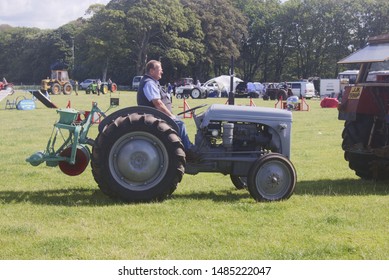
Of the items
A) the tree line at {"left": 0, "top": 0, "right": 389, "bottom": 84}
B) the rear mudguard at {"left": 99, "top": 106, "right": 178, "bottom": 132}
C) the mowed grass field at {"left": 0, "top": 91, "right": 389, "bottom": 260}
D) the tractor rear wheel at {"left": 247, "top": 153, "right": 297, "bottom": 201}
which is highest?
the tree line at {"left": 0, "top": 0, "right": 389, "bottom": 84}

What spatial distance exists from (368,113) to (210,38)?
5987 cm

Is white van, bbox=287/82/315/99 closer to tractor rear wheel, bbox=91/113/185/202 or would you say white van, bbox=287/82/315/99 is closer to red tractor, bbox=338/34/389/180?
A: red tractor, bbox=338/34/389/180

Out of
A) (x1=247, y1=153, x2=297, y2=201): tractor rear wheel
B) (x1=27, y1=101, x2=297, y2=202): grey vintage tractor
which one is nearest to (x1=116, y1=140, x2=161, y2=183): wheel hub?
(x1=27, y1=101, x2=297, y2=202): grey vintage tractor

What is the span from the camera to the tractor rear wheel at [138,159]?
6.27 metres

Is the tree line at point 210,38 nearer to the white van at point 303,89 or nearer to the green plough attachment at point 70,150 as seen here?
the white van at point 303,89

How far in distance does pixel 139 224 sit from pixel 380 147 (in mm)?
4101

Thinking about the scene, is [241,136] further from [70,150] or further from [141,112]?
[70,150]

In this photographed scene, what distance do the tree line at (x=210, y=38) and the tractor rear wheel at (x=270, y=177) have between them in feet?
179

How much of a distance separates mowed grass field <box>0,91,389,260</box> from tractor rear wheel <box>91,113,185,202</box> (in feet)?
0.68

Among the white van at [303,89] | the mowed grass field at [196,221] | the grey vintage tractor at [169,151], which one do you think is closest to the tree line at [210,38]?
the white van at [303,89]

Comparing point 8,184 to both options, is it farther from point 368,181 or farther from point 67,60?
point 67,60

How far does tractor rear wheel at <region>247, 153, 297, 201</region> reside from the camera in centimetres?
645

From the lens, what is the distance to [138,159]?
251 inches

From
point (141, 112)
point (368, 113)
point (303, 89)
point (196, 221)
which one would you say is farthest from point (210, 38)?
point (196, 221)
